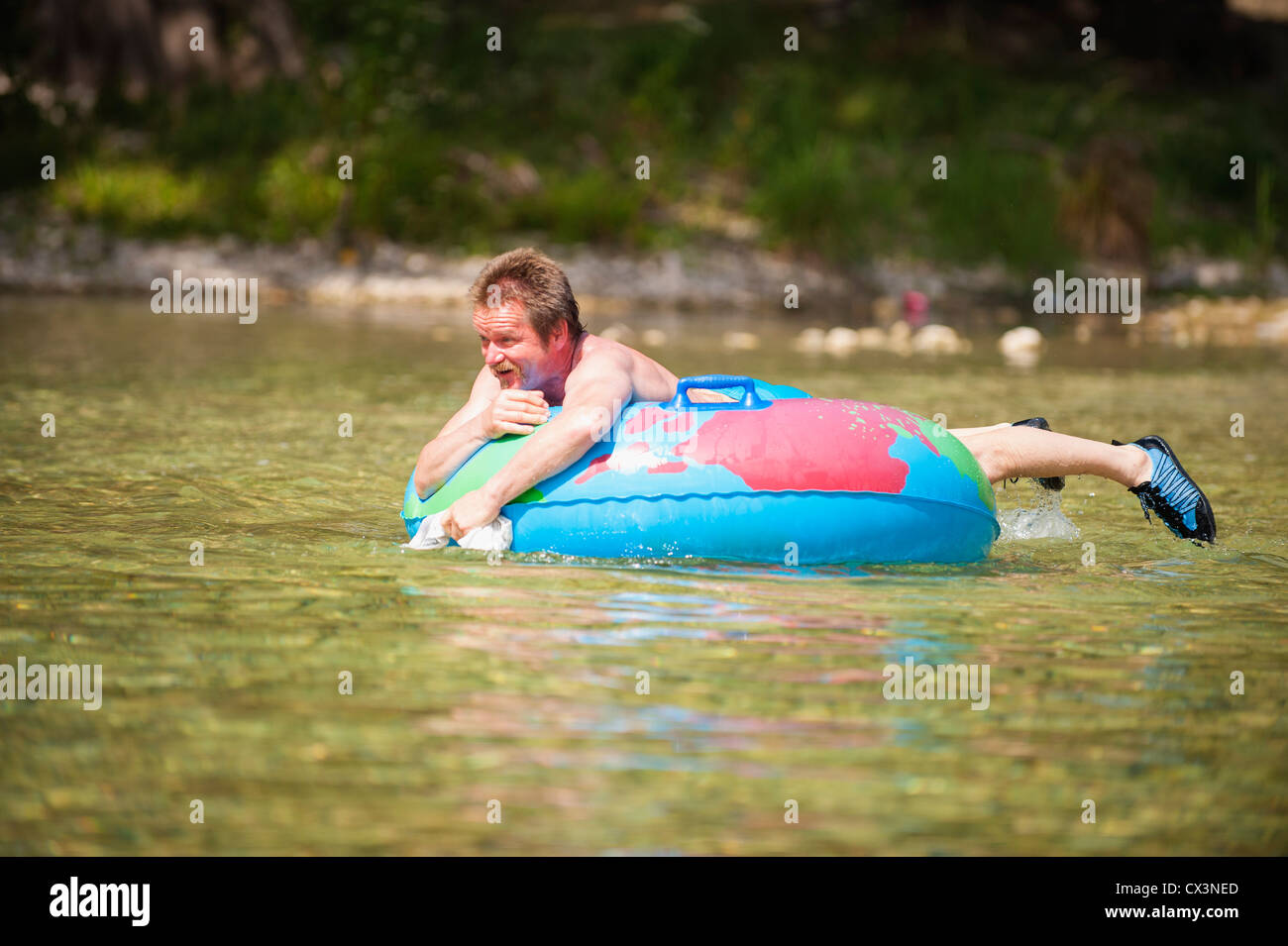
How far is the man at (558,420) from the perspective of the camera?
18.7 feet

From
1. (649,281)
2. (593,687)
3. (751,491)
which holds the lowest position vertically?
(593,687)

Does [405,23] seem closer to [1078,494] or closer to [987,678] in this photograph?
[1078,494]

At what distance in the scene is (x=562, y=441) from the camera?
18.5 feet

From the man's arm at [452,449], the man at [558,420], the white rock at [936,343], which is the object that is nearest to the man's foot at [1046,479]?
the man at [558,420]

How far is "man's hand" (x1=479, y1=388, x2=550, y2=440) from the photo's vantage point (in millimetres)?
5836

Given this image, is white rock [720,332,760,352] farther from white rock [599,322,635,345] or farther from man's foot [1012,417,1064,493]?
man's foot [1012,417,1064,493]

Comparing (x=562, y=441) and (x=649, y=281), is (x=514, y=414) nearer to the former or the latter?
(x=562, y=441)

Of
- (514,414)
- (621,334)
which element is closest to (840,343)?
(621,334)

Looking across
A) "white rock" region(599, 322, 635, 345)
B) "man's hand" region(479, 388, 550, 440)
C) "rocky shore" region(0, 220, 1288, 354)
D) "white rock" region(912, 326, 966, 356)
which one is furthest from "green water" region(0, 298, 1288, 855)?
"rocky shore" region(0, 220, 1288, 354)

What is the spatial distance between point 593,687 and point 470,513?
64.9 inches

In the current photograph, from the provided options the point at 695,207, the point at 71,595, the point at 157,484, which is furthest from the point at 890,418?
the point at 695,207

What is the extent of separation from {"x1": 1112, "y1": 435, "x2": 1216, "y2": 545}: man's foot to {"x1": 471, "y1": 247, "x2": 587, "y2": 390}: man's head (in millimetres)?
2095
